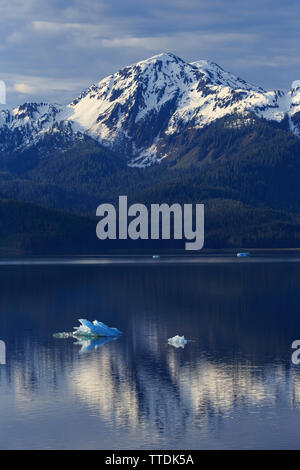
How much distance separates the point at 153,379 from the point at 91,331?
92.5 ft

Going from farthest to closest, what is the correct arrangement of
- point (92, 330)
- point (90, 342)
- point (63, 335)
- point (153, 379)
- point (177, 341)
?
point (63, 335), point (92, 330), point (90, 342), point (177, 341), point (153, 379)

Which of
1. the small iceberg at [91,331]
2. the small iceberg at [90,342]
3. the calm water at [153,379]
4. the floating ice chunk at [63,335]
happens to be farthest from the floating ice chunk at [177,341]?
the floating ice chunk at [63,335]

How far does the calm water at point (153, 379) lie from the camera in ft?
184

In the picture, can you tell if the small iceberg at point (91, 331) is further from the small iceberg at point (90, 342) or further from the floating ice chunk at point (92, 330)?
the small iceberg at point (90, 342)

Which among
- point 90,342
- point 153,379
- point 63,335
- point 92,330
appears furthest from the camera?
point 63,335

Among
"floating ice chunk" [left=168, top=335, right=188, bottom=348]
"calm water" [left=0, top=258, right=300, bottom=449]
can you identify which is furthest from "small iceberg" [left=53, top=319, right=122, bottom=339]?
"floating ice chunk" [left=168, top=335, right=188, bottom=348]

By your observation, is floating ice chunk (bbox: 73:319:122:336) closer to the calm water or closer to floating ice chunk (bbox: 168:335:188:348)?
the calm water

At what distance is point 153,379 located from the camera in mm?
75312

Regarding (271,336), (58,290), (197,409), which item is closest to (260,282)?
(58,290)

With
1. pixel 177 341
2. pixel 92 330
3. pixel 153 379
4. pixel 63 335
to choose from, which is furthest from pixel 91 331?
pixel 153 379

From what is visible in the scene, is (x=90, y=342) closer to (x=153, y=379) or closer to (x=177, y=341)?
(x=177, y=341)

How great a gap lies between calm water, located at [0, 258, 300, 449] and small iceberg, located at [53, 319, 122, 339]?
222 cm

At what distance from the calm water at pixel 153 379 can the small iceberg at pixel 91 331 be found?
222 cm

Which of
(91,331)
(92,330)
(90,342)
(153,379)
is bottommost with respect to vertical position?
(153,379)
